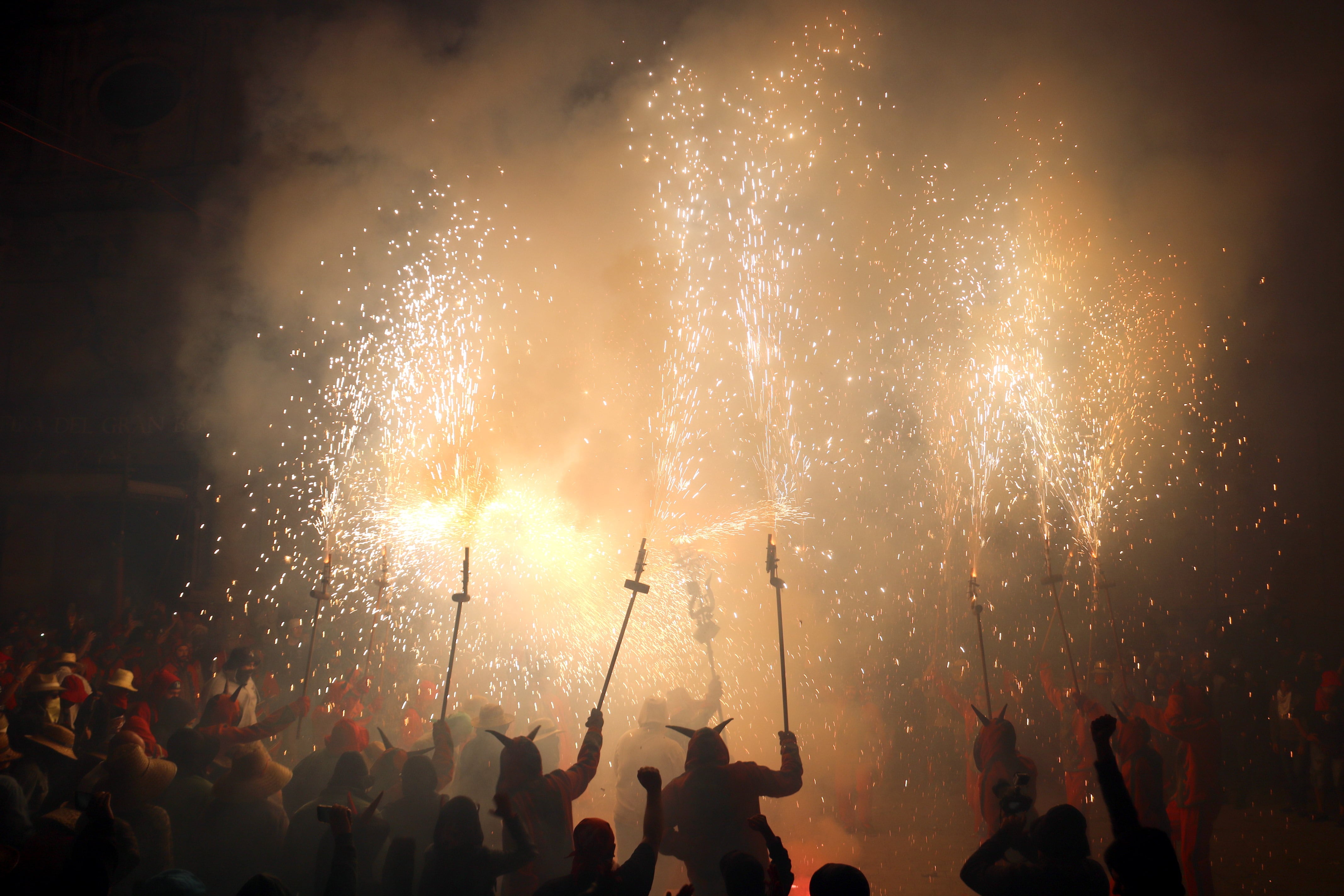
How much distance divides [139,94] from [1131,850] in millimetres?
18354

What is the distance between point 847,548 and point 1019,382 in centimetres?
393

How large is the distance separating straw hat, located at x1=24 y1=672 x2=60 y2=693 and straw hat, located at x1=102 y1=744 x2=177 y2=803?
2563 millimetres

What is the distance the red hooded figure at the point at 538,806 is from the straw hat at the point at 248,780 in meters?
1.03

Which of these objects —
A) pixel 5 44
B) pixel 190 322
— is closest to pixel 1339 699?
pixel 190 322

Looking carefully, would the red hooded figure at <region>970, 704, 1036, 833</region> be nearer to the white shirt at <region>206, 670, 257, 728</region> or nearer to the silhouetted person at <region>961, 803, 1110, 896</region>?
the silhouetted person at <region>961, 803, 1110, 896</region>

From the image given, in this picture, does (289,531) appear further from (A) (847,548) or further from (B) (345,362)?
(A) (847,548)

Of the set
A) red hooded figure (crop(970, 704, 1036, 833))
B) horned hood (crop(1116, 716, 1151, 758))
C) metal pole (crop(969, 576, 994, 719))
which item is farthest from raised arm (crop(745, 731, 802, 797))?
horned hood (crop(1116, 716, 1151, 758))

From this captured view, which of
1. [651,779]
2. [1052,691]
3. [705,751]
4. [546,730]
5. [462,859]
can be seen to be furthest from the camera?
[546,730]

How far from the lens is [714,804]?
344cm

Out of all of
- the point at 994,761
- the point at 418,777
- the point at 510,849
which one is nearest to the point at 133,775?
the point at 418,777

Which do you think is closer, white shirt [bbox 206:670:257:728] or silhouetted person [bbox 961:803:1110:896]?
silhouetted person [bbox 961:803:1110:896]

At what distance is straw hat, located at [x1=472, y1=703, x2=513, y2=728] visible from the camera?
5.66m

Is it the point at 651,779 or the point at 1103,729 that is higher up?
the point at 1103,729

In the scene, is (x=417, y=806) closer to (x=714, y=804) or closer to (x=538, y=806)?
(x=538, y=806)
